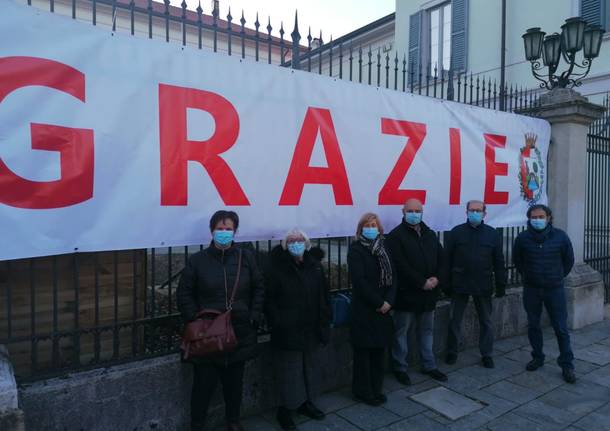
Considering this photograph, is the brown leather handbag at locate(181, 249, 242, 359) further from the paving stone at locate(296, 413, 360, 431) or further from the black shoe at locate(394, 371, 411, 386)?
the black shoe at locate(394, 371, 411, 386)

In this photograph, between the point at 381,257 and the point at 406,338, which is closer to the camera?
the point at 381,257

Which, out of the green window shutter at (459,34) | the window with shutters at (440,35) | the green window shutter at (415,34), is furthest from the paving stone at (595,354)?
the green window shutter at (415,34)

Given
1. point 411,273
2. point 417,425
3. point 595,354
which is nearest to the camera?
point 417,425

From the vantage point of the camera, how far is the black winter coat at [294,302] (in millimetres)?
3695

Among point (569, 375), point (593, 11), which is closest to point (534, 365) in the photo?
point (569, 375)

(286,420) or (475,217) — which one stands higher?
(475,217)

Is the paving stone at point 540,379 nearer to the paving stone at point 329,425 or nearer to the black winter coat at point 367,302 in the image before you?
Answer: the black winter coat at point 367,302

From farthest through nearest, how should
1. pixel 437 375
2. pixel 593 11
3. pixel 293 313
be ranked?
1. pixel 593 11
2. pixel 437 375
3. pixel 293 313

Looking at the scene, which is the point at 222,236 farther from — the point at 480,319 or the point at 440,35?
the point at 440,35

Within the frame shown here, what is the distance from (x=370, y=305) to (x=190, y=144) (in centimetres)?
195

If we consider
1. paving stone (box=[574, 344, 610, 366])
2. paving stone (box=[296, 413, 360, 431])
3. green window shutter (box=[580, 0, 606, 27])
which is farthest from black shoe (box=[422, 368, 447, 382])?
green window shutter (box=[580, 0, 606, 27])

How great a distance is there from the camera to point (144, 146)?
3316 mm

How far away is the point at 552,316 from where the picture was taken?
497 centimetres

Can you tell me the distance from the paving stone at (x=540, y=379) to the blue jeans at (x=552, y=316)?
14 cm
